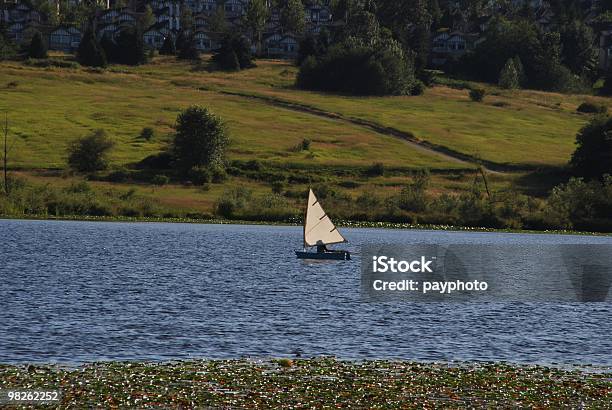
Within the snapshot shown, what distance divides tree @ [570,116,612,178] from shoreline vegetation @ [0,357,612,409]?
127m

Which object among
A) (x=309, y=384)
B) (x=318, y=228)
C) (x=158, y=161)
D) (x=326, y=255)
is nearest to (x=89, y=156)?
(x=158, y=161)

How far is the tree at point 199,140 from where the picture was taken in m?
161

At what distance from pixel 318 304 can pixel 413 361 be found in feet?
69.7

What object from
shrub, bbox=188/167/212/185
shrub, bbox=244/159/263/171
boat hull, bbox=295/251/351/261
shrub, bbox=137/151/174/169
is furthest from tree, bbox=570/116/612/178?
boat hull, bbox=295/251/351/261

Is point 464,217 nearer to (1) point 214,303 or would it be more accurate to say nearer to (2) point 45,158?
(2) point 45,158

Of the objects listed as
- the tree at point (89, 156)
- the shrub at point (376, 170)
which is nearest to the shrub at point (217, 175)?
the tree at point (89, 156)

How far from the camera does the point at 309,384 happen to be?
38594mm

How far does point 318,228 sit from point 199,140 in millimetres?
73613

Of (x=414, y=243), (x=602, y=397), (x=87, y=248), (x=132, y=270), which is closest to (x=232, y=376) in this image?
(x=602, y=397)

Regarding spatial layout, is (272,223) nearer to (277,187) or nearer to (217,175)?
(277,187)

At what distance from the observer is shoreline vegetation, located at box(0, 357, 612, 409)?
35.6 m

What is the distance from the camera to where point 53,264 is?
85312 millimetres

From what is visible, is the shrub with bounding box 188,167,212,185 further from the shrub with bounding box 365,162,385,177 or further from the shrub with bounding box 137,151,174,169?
the shrub with bounding box 365,162,385,177

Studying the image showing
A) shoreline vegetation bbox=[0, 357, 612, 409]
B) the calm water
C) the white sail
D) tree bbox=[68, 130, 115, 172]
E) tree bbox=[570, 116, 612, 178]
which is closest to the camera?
shoreline vegetation bbox=[0, 357, 612, 409]
